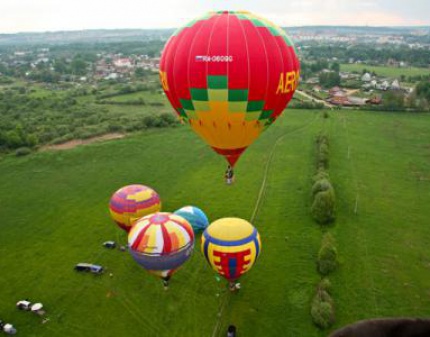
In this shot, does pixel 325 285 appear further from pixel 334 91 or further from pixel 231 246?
pixel 334 91

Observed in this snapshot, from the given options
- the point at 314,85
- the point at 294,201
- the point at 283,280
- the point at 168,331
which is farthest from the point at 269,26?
the point at 314,85

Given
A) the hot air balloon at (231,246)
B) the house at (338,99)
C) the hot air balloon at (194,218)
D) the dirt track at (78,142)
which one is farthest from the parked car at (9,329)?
the house at (338,99)

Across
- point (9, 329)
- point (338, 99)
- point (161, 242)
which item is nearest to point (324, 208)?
point (161, 242)

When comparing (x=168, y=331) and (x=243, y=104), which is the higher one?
(x=243, y=104)

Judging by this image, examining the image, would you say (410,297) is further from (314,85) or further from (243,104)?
(314,85)

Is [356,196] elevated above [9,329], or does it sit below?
below

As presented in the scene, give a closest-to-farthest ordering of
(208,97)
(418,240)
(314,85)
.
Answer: (208,97) → (418,240) → (314,85)
